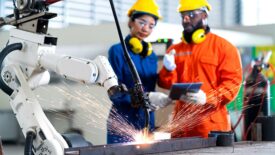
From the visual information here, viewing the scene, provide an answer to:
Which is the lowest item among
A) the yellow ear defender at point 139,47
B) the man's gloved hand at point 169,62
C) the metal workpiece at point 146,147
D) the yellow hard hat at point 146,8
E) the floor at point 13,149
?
the floor at point 13,149

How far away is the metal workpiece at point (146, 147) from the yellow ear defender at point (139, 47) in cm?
98

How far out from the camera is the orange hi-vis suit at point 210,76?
2.98 m

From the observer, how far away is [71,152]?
5.48ft

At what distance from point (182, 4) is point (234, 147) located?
1.26 m

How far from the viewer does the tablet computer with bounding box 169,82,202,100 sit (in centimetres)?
273

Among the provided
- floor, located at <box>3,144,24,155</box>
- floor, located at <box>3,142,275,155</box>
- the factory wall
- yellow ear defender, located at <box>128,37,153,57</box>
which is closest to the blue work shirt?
yellow ear defender, located at <box>128,37,153,57</box>

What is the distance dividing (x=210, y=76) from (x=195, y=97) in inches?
Result: 8.7

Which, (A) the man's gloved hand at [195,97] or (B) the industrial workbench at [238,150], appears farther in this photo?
(A) the man's gloved hand at [195,97]

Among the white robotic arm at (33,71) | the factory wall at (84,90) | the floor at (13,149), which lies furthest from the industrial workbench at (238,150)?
the floor at (13,149)

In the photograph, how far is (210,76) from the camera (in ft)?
10.0

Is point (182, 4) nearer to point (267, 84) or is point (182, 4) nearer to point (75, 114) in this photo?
point (267, 84)

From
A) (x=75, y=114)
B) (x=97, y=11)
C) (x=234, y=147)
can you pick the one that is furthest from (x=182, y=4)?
Answer: (x=97, y=11)

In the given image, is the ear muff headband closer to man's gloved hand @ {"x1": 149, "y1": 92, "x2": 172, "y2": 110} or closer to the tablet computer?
man's gloved hand @ {"x1": 149, "y1": 92, "x2": 172, "y2": 110}

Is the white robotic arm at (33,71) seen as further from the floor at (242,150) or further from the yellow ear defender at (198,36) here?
the yellow ear defender at (198,36)
